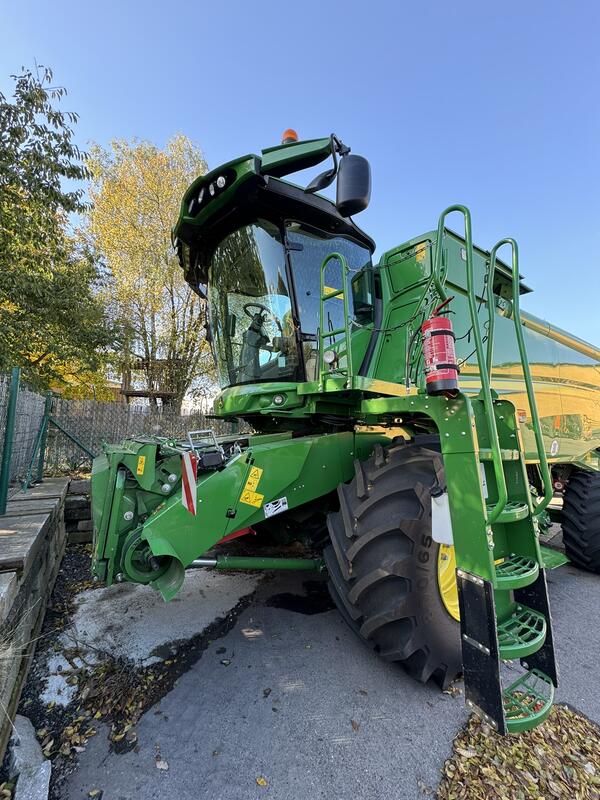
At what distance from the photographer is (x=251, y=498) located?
2.38 meters

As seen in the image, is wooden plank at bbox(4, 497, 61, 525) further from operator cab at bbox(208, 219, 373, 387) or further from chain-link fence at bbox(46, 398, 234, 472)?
chain-link fence at bbox(46, 398, 234, 472)

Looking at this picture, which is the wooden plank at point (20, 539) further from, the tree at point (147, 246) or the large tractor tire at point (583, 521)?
the tree at point (147, 246)

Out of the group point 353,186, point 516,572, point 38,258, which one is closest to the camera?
point 516,572

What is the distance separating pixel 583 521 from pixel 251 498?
3.87 m

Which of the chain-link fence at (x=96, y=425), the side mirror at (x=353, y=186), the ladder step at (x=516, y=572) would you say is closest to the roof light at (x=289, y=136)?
the side mirror at (x=353, y=186)

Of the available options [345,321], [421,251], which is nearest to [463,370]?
[421,251]

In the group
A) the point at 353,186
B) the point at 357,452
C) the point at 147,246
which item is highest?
the point at 147,246

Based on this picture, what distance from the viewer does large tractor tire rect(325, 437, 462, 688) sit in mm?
2047

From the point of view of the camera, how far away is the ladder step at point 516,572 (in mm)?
1686

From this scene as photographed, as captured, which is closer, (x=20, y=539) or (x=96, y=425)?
(x=20, y=539)

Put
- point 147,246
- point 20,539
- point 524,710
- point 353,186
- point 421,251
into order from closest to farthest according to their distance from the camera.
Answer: point 524,710
point 353,186
point 20,539
point 421,251
point 147,246

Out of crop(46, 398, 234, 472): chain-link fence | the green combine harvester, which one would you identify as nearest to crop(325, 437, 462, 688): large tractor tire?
the green combine harvester

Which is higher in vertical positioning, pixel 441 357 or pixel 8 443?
pixel 441 357

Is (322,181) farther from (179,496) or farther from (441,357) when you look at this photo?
(179,496)
